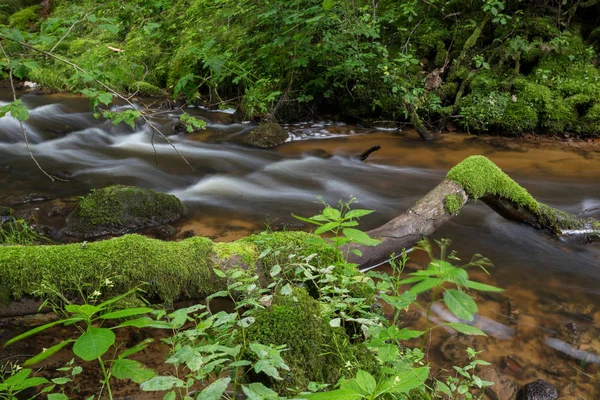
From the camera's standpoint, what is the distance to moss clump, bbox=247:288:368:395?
1688mm

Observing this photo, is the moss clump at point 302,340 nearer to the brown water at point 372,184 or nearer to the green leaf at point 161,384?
the green leaf at point 161,384

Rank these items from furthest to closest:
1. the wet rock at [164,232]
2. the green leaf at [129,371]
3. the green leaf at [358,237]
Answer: the wet rock at [164,232], the green leaf at [358,237], the green leaf at [129,371]

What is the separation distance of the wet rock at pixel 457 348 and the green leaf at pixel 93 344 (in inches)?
96.3

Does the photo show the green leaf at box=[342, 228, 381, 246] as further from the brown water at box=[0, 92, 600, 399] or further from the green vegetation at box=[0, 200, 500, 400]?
the brown water at box=[0, 92, 600, 399]

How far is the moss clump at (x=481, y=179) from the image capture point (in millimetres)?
4016

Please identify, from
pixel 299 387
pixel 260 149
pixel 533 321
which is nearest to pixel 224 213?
pixel 260 149

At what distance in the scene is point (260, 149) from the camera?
25.7 feet

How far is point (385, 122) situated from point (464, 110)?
56.6 inches

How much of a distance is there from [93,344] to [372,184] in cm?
540

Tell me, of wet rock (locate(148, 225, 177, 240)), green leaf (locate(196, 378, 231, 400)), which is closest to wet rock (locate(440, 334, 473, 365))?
green leaf (locate(196, 378, 231, 400))

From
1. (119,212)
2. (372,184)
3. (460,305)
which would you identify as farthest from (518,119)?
(460,305)

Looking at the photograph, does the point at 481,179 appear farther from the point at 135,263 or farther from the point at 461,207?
the point at 135,263

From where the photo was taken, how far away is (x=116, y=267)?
2.65m

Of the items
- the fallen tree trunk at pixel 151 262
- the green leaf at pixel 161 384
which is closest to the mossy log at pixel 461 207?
the fallen tree trunk at pixel 151 262
